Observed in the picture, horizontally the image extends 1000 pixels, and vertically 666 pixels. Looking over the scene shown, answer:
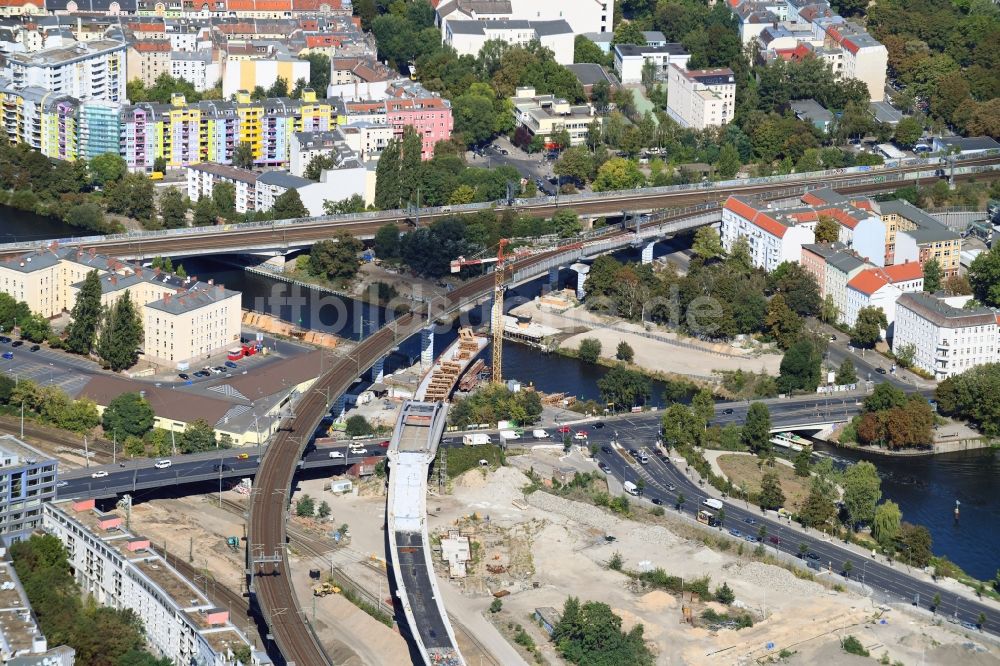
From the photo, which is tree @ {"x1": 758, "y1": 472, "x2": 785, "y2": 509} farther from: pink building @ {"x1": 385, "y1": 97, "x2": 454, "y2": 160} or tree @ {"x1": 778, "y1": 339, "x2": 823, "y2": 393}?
pink building @ {"x1": 385, "y1": 97, "x2": 454, "y2": 160}

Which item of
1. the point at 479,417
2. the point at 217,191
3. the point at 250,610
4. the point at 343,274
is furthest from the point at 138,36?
the point at 250,610

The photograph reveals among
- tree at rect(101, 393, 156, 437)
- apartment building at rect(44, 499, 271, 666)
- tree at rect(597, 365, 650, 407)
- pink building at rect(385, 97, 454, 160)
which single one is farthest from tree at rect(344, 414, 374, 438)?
pink building at rect(385, 97, 454, 160)

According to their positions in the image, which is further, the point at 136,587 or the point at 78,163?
the point at 78,163

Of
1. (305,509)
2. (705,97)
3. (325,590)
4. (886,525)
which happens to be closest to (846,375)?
(886,525)

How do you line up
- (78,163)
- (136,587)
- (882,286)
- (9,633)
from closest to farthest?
(9,633), (136,587), (882,286), (78,163)

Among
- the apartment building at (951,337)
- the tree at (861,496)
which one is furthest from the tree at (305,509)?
the apartment building at (951,337)

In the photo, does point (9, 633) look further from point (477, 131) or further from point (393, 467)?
point (477, 131)

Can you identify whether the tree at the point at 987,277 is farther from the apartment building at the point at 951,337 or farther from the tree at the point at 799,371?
the tree at the point at 799,371
